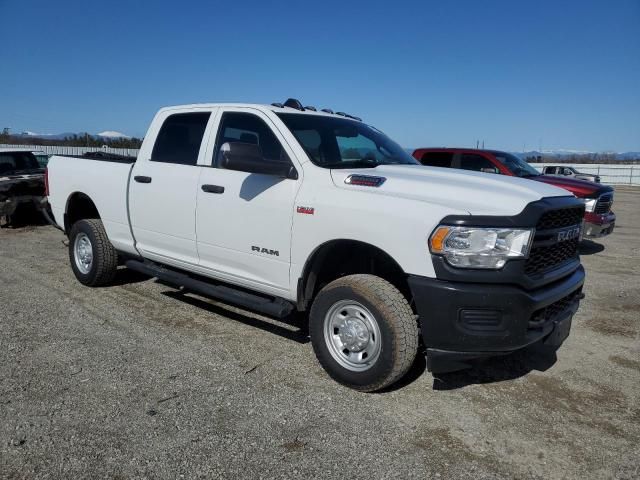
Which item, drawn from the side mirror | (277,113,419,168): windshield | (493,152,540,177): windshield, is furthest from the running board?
(493,152,540,177): windshield

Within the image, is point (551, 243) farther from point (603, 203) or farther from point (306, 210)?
point (603, 203)

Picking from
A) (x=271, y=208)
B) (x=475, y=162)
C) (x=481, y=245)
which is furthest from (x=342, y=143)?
(x=475, y=162)

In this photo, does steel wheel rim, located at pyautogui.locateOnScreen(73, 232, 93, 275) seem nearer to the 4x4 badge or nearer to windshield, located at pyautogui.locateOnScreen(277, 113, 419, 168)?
windshield, located at pyautogui.locateOnScreen(277, 113, 419, 168)

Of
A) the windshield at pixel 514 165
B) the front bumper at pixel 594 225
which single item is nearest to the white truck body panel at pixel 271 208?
the front bumper at pixel 594 225

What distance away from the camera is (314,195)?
375cm

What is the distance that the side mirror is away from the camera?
3.79 m

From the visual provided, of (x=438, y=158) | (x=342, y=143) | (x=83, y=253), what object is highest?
(x=342, y=143)

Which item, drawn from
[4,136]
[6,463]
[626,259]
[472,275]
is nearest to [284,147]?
[472,275]

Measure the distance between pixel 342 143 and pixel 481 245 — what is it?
1.83 metres

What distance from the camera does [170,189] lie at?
4.81 m

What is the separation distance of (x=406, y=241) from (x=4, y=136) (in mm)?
53140

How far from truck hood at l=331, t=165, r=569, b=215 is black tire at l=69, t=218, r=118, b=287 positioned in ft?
10.7

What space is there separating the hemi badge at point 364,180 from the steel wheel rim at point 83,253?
371 centimetres

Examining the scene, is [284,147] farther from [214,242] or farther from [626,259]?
[626,259]
